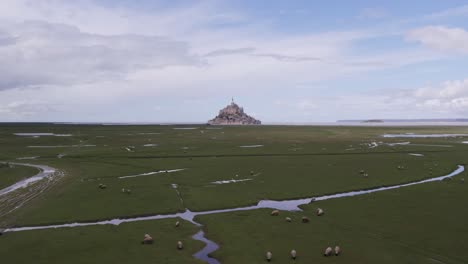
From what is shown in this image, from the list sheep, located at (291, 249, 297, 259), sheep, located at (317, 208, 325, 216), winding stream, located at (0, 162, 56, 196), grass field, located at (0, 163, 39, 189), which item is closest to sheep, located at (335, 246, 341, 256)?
sheep, located at (291, 249, 297, 259)

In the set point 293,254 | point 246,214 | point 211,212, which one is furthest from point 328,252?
point 211,212

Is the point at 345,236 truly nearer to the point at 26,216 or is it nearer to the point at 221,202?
the point at 221,202

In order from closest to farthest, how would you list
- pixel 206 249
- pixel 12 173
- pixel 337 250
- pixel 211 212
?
pixel 337 250 < pixel 206 249 < pixel 211 212 < pixel 12 173

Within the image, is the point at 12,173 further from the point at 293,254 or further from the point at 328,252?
the point at 328,252

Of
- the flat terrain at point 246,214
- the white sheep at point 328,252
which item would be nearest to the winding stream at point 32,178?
the flat terrain at point 246,214

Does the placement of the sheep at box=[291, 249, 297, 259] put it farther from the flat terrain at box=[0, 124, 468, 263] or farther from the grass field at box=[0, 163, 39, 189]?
the grass field at box=[0, 163, 39, 189]

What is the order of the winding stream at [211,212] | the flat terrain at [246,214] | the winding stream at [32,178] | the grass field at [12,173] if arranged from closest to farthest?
the flat terrain at [246,214], the winding stream at [211,212], the winding stream at [32,178], the grass field at [12,173]

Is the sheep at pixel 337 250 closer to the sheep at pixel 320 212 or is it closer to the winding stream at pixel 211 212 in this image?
the winding stream at pixel 211 212

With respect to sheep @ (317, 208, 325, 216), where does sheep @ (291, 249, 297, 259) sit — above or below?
below

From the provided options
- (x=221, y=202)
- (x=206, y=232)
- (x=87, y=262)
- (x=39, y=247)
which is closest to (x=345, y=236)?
(x=206, y=232)

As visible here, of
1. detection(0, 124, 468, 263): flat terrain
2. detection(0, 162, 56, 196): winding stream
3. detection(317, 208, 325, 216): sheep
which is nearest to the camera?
detection(0, 124, 468, 263): flat terrain

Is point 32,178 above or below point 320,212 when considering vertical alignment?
above
